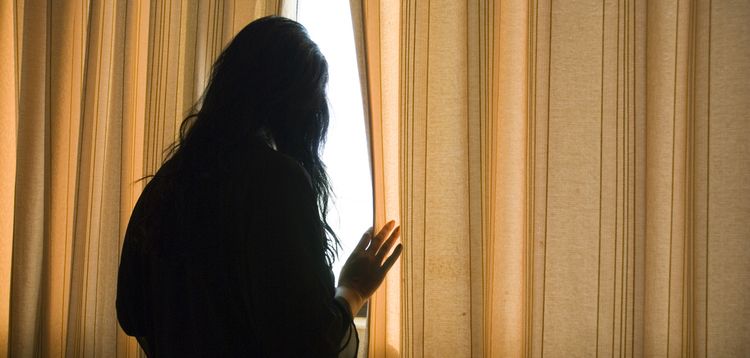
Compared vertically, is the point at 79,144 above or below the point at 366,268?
above

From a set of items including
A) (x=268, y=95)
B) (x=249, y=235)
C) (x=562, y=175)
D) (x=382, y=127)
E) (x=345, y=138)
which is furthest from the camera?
(x=345, y=138)

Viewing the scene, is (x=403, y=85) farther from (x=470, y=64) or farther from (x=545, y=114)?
(x=545, y=114)

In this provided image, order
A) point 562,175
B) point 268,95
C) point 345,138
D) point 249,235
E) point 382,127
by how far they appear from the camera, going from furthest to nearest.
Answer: point 345,138
point 382,127
point 562,175
point 268,95
point 249,235

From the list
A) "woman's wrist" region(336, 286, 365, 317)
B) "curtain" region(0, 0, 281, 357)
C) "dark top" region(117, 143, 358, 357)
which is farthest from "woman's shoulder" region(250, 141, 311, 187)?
"curtain" region(0, 0, 281, 357)

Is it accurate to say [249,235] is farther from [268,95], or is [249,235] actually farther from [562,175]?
[562,175]

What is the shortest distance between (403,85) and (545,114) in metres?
0.35

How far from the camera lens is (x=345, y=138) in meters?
1.72

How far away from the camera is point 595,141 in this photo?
1454 millimetres

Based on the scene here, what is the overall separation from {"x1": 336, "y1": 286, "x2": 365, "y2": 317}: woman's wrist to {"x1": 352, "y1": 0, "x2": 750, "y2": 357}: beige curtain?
0.69 metres

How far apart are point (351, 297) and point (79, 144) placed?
1309mm

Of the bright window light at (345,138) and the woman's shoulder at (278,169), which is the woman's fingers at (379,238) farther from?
the bright window light at (345,138)

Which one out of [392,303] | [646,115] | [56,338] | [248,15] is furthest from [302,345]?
[56,338]

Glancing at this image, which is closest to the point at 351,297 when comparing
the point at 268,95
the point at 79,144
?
the point at 268,95

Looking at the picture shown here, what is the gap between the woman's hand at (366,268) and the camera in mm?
832
